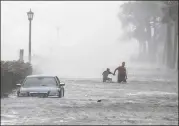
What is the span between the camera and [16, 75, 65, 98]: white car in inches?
1027

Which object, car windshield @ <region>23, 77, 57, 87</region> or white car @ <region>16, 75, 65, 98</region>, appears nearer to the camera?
white car @ <region>16, 75, 65, 98</region>

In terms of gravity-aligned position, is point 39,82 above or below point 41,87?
above

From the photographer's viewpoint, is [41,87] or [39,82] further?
[39,82]

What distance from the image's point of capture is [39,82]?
89.4 feet

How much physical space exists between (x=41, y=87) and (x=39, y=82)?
66 centimetres

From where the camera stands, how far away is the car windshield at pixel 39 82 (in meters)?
27.1

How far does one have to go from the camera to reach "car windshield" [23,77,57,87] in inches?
1067

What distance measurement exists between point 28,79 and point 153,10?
63811 millimetres

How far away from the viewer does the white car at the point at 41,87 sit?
2609 cm

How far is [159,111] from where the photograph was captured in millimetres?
19984

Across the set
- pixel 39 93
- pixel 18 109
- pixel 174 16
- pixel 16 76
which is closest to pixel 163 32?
pixel 174 16

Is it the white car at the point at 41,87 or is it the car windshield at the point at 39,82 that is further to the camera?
the car windshield at the point at 39,82

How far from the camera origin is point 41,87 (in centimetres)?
2661

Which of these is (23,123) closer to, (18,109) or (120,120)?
(120,120)
